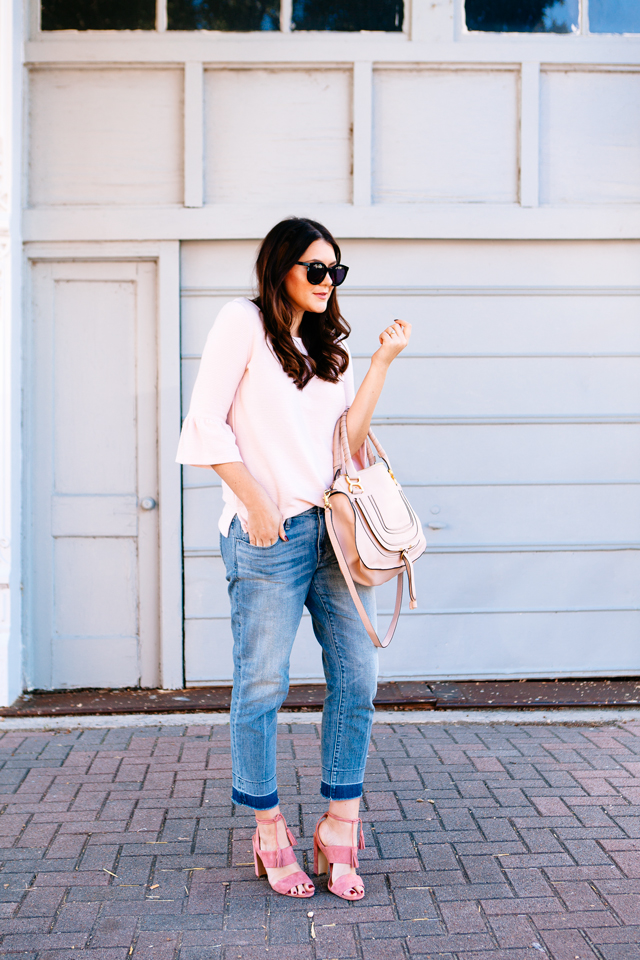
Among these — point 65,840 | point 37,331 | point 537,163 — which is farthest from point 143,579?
point 537,163

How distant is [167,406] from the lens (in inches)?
173

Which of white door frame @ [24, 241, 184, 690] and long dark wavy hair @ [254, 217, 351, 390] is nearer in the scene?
long dark wavy hair @ [254, 217, 351, 390]

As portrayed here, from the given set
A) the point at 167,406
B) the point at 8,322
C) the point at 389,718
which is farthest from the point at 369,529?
the point at 8,322

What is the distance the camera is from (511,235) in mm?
4445

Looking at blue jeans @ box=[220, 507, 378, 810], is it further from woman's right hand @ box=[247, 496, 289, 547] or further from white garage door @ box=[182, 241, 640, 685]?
white garage door @ box=[182, 241, 640, 685]

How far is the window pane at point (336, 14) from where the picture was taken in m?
4.43

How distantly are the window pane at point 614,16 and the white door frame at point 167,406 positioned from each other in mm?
2627

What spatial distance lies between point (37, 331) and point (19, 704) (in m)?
1.95

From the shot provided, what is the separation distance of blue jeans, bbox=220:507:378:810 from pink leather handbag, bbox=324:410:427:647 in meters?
0.11

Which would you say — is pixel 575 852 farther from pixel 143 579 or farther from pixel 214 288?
pixel 214 288

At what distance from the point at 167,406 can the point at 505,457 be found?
186 centimetres

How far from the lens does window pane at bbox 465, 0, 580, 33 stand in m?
4.51

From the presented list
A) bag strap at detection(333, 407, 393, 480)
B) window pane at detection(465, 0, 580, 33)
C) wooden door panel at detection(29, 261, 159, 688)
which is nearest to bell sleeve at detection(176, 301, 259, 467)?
bag strap at detection(333, 407, 393, 480)

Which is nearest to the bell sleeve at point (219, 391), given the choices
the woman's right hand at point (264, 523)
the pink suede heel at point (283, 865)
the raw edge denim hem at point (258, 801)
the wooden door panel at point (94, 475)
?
the woman's right hand at point (264, 523)
